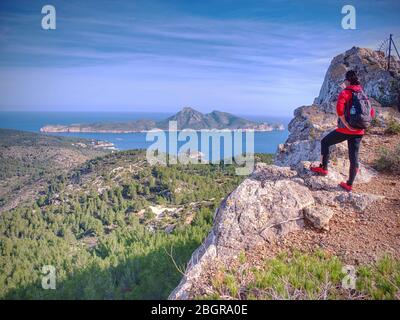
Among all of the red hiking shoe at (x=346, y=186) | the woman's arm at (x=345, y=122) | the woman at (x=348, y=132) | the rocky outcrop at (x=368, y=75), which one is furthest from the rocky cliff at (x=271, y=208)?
the rocky outcrop at (x=368, y=75)

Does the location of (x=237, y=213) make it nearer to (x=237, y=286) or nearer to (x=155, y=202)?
(x=237, y=286)

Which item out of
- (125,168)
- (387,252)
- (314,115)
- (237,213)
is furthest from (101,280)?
(125,168)

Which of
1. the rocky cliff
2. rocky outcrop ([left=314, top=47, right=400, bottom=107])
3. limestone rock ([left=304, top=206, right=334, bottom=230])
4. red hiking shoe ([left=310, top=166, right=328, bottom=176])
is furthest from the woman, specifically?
rocky outcrop ([left=314, top=47, right=400, bottom=107])

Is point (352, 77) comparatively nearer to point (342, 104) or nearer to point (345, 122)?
point (342, 104)

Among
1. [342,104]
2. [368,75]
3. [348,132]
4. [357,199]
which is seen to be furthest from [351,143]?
[368,75]

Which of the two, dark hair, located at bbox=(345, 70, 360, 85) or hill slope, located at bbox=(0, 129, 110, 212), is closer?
dark hair, located at bbox=(345, 70, 360, 85)

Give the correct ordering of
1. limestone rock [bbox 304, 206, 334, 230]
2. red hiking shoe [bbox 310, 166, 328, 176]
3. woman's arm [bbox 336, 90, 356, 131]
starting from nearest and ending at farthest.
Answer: limestone rock [bbox 304, 206, 334, 230] → woman's arm [bbox 336, 90, 356, 131] → red hiking shoe [bbox 310, 166, 328, 176]

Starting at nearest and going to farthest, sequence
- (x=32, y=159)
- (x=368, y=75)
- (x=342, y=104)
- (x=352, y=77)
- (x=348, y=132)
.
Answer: (x=342, y=104) < (x=352, y=77) < (x=348, y=132) < (x=368, y=75) < (x=32, y=159)

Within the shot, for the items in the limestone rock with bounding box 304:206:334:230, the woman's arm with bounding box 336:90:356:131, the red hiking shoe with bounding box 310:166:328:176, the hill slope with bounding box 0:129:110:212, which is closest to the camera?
the limestone rock with bounding box 304:206:334:230

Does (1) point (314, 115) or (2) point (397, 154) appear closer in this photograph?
(2) point (397, 154)

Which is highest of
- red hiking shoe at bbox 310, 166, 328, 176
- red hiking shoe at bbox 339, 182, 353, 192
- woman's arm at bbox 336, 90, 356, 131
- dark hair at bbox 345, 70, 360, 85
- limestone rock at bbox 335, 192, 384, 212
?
dark hair at bbox 345, 70, 360, 85

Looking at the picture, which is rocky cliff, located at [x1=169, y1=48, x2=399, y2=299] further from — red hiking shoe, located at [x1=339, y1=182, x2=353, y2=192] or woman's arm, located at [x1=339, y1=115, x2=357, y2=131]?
woman's arm, located at [x1=339, y1=115, x2=357, y2=131]

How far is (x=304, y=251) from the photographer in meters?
5.12

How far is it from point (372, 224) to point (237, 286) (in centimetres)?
283
